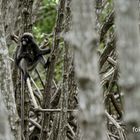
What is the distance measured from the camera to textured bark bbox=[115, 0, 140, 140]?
1.25m

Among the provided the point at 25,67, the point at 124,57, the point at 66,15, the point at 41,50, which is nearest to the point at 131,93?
the point at 124,57

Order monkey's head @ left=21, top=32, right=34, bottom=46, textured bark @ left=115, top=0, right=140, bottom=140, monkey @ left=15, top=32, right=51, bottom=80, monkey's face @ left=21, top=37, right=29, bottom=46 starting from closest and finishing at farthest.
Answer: textured bark @ left=115, top=0, right=140, bottom=140 → monkey's head @ left=21, top=32, right=34, bottom=46 → monkey's face @ left=21, top=37, right=29, bottom=46 → monkey @ left=15, top=32, right=51, bottom=80

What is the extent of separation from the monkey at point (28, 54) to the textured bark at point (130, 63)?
3.82 metres

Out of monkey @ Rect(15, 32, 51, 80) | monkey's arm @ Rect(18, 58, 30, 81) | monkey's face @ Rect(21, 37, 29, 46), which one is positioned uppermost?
monkey's face @ Rect(21, 37, 29, 46)

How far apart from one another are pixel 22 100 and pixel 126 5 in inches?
126

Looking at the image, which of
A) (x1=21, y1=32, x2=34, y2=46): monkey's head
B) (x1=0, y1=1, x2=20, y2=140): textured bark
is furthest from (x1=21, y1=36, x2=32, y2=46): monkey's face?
(x1=0, y1=1, x2=20, y2=140): textured bark

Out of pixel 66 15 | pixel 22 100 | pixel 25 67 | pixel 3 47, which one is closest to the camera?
pixel 3 47

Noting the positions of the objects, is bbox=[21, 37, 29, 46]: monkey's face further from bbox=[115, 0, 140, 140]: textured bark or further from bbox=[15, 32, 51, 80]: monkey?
bbox=[115, 0, 140, 140]: textured bark

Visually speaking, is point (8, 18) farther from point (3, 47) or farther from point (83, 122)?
point (83, 122)

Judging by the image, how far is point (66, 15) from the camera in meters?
3.92

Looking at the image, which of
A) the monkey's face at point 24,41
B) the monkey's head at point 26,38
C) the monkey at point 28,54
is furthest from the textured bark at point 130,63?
the monkey at point 28,54

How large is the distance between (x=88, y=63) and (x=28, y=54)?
4.31m

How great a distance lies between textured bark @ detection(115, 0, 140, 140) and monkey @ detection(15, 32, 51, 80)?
→ 150 inches

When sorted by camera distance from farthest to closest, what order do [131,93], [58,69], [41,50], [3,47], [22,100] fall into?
[58,69], [41,50], [22,100], [3,47], [131,93]
